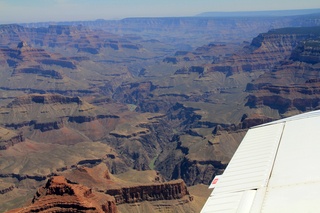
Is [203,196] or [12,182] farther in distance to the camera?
[12,182]

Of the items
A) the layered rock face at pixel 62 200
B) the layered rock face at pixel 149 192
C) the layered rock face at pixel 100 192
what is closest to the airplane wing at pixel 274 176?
the layered rock face at pixel 62 200

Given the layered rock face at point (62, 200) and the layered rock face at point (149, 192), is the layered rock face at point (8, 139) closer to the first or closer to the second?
the layered rock face at point (149, 192)

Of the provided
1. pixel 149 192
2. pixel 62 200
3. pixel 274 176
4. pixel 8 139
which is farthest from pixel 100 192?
pixel 8 139

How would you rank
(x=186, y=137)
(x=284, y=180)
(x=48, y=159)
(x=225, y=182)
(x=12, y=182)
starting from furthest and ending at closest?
(x=186, y=137), (x=48, y=159), (x=12, y=182), (x=225, y=182), (x=284, y=180)

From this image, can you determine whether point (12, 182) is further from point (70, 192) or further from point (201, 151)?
point (70, 192)

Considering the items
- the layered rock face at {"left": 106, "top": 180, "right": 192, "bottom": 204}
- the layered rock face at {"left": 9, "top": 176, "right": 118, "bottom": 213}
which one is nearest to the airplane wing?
the layered rock face at {"left": 9, "top": 176, "right": 118, "bottom": 213}

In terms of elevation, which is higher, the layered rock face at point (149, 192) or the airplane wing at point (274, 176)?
the airplane wing at point (274, 176)

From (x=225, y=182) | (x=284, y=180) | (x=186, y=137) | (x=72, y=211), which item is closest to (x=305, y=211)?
(x=284, y=180)

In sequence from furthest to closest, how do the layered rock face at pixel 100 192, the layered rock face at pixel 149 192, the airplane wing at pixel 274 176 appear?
1. the layered rock face at pixel 149 192
2. the layered rock face at pixel 100 192
3. the airplane wing at pixel 274 176
